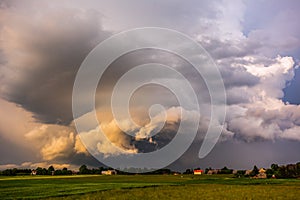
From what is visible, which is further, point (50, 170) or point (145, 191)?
point (50, 170)

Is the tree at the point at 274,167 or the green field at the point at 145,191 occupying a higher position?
the tree at the point at 274,167

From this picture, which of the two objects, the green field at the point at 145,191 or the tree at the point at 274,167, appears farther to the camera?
the tree at the point at 274,167

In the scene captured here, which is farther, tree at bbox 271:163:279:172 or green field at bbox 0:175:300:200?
tree at bbox 271:163:279:172

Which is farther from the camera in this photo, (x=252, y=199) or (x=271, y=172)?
(x=271, y=172)

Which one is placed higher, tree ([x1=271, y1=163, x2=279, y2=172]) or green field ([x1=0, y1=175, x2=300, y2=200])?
tree ([x1=271, y1=163, x2=279, y2=172])

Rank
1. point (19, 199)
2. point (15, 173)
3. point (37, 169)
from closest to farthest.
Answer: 1. point (19, 199)
2. point (15, 173)
3. point (37, 169)

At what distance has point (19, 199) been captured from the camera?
42.8m

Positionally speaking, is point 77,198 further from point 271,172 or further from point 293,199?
point 271,172

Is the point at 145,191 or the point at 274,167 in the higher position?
the point at 274,167

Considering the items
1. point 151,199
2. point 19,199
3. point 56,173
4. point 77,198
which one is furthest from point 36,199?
point 56,173

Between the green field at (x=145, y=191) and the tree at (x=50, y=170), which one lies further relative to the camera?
the tree at (x=50, y=170)

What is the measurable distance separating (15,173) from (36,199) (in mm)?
139894

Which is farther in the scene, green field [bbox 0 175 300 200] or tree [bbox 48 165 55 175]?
tree [bbox 48 165 55 175]

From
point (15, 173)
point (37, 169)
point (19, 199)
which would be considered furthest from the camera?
point (37, 169)
